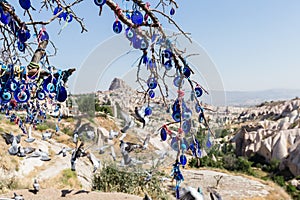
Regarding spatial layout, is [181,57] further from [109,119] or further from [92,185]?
[92,185]

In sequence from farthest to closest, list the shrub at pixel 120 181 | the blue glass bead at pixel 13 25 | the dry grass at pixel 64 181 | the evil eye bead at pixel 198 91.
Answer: the dry grass at pixel 64 181 → the shrub at pixel 120 181 → the blue glass bead at pixel 13 25 → the evil eye bead at pixel 198 91

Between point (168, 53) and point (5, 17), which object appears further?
point (5, 17)

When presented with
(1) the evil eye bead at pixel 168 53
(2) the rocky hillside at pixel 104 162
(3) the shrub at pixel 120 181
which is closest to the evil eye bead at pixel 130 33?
(1) the evil eye bead at pixel 168 53

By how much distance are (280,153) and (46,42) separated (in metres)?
18.2

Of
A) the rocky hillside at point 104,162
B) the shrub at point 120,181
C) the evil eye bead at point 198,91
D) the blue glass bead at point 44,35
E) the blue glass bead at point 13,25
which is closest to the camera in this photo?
the evil eye bead at point 198,91

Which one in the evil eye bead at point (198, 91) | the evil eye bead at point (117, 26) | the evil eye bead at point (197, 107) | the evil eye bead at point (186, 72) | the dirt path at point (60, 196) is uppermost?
the evil eye bead at point (117, 26)

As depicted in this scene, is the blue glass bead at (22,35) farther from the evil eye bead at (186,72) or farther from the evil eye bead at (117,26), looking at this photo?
the evil eye bead at (186,72)

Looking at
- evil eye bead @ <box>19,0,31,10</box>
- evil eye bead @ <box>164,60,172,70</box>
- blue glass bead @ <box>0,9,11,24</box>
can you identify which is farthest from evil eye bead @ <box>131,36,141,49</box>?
blue glass bead @ <box>0,9,11,24</box>

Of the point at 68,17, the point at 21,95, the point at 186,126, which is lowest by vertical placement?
the point at 186,126

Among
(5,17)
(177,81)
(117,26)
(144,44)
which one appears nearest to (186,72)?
(177,81)

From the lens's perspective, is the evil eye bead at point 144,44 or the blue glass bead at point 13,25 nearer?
the evil eye bead at point 144,44

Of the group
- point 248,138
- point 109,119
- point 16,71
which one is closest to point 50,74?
point 16,71

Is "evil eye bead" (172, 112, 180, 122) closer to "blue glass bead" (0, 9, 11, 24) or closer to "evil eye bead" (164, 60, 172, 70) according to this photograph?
"evil eye bead" (164, 60, 172, 70)

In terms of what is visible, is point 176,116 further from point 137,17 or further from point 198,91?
point 137,17
